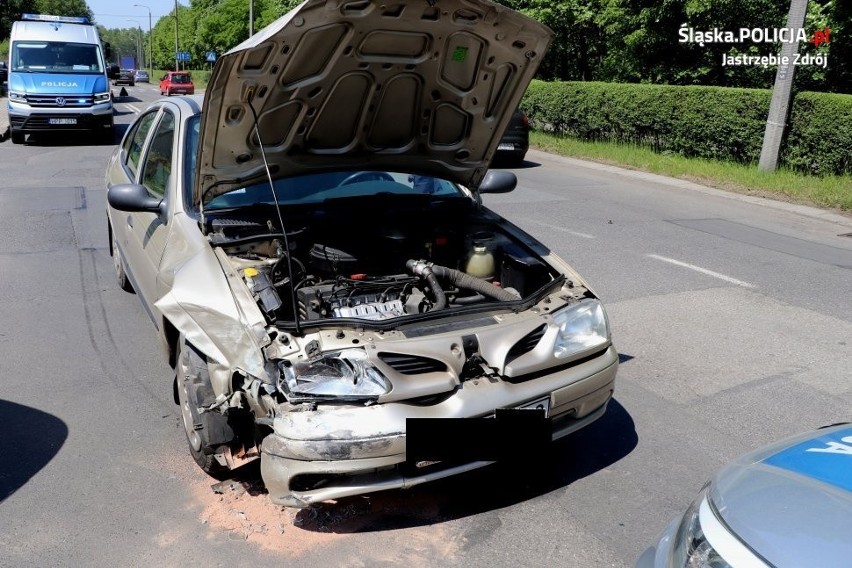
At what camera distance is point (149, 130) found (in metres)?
5.60

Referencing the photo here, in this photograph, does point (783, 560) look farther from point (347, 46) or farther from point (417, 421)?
point (347, 46)

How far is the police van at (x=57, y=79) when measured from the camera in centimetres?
1727

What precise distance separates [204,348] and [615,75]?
71.9 feet

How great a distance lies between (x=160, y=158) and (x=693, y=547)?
4101 millimetres

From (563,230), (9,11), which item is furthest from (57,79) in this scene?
(9,11)

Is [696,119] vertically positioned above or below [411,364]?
above

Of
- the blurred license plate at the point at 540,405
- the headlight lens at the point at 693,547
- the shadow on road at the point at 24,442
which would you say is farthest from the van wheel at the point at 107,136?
the headlight lens at the point at 693,547

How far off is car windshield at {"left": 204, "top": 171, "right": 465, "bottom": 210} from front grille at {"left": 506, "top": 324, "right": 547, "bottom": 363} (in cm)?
172

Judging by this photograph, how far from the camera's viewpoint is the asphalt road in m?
3.32

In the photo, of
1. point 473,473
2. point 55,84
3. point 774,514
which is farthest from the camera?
point 55,84

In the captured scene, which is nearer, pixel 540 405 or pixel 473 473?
pixel 540 405

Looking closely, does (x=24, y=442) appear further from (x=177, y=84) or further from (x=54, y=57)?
(x=177, y=84)

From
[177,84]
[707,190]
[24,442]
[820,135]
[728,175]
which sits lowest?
[177,84]

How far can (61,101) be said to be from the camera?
17.5 metres
